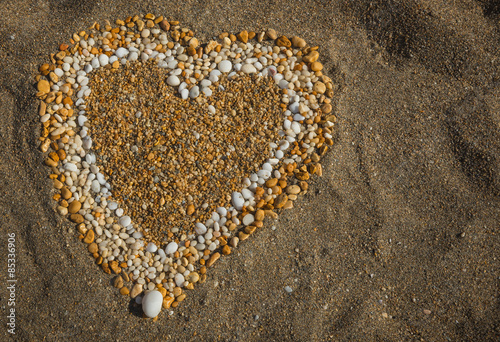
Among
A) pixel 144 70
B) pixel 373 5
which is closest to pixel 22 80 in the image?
pixel 144 70

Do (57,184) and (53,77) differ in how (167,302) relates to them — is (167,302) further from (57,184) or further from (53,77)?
(53,77)

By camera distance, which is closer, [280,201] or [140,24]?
[280,201]

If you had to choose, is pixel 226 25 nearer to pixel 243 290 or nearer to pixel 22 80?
pixel 22 80

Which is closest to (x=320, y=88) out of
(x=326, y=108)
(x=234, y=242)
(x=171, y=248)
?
(x=326, y=108)

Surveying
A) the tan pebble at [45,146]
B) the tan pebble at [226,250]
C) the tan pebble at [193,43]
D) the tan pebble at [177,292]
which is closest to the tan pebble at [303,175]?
the tan pebble at [226,250]

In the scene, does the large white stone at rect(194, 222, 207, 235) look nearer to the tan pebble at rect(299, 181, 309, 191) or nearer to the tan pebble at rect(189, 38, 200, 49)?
the tan pebble at rect(299, 181, 309, 191)

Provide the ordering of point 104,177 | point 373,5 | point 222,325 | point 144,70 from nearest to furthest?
point 222,325 → point 104,177 → point 144,70 → point 373,5
